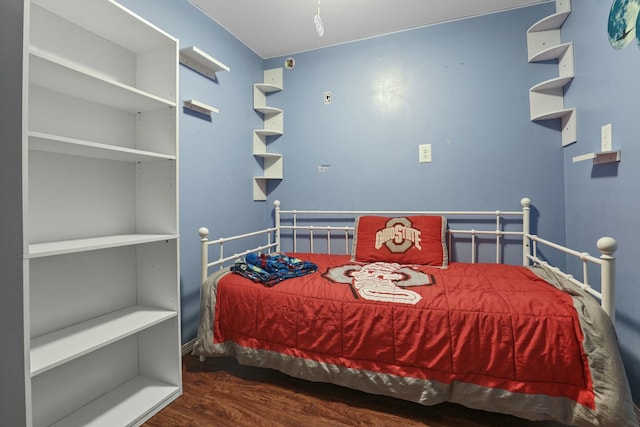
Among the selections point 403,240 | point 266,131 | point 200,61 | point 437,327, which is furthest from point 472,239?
point 200,61

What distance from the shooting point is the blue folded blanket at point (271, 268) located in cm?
154

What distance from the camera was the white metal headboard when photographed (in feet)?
3.45

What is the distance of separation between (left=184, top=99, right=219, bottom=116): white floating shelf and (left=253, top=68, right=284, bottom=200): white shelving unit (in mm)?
521

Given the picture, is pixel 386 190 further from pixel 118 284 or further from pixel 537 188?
pixel 118 284

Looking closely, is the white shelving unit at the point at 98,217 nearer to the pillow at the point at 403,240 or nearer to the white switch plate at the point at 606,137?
the pillow at the point at 403,240

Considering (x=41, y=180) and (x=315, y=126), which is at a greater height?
(x=315, y=126)

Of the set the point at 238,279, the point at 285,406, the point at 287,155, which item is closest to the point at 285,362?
the point at 285,406

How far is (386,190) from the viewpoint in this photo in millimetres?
2248

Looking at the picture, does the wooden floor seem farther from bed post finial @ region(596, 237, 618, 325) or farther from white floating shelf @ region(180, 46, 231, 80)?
white floating shelf @ region(180, 46, 231, 80)

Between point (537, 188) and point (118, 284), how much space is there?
8.47ft

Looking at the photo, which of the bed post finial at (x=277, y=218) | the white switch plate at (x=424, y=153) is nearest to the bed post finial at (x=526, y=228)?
the white switch plate at (x=424, y=153)

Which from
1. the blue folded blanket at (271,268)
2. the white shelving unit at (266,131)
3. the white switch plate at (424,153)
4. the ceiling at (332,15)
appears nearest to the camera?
the blue folded blanket at (271,268)

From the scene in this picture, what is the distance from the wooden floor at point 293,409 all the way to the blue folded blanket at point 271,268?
21.2 inches

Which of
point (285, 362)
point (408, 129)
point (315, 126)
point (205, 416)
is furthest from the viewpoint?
point (315, 126)
